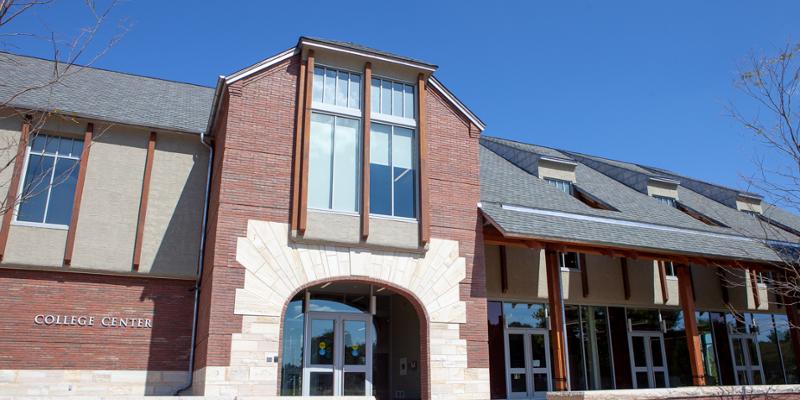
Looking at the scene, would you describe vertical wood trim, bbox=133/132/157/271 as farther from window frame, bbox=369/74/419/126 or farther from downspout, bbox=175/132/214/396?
window frame, bbox=369/74/419/126

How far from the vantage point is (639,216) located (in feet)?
62.0

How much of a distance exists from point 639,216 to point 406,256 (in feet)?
27.8

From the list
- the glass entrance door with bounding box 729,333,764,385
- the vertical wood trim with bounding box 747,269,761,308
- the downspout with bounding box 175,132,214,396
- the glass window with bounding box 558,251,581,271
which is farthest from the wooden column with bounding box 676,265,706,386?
the downspout with bounding box 175,132,214,396

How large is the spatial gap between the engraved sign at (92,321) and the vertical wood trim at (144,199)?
3.90 feet

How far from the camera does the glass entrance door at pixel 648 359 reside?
2019 cm

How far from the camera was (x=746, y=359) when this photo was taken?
22609 mm

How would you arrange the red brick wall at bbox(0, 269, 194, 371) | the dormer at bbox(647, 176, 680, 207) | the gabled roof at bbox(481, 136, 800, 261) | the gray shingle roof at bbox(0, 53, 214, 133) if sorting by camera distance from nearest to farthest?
the red brick wall at bbox(0, 269, 194, 371)
the gabled roof at bbox(481, 136, 800, 261)
the gray shingle roof at bbox(0, 53, 214, 133)
the dormer at bbox(647, 176, 680, 207)

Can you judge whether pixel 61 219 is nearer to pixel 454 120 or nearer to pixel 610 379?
pixel 454 120

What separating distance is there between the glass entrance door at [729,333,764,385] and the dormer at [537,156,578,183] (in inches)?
317

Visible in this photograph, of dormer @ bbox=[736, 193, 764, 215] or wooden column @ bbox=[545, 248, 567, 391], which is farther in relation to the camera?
dormer @ bbox=[736, 193, 764, 215]

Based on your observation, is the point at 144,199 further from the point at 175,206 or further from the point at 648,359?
the point at 648,359

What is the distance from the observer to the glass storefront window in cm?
1834

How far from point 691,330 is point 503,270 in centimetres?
515

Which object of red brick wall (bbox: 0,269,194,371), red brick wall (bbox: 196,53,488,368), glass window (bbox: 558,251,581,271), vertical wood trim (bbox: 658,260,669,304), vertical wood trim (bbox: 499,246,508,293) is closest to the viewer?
red brick wall (bbox: 196,53,488,368)
